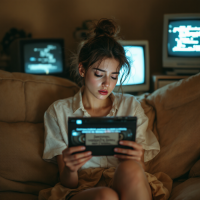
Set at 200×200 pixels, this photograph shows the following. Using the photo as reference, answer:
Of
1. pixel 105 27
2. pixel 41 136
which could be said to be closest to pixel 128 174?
pixel 41 136

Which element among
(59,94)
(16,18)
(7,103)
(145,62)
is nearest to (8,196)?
(7,103)

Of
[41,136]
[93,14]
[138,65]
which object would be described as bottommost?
[41,136]

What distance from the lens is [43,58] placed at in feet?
6.74

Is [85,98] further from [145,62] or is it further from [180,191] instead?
[145,62]

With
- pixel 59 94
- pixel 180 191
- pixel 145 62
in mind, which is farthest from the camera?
pixel 145 62

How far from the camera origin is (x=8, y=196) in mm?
986

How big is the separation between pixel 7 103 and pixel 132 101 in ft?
2.15

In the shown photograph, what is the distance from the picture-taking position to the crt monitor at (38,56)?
1970mm

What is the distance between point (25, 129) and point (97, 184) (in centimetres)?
45

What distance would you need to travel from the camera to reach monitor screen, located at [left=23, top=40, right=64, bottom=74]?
2.00 metres

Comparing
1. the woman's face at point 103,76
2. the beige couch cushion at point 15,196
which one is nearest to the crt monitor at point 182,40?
the woman's face at point 103,76

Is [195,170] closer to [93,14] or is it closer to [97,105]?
[97,105]

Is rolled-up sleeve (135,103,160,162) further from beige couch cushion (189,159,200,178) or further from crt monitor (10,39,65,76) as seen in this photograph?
crt monitor (10,39,65,76)

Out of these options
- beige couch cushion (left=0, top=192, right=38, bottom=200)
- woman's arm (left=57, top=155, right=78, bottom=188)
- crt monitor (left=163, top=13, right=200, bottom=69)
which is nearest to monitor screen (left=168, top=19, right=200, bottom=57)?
crt monitor (left=163, top=13, right=200, bottom=69)
